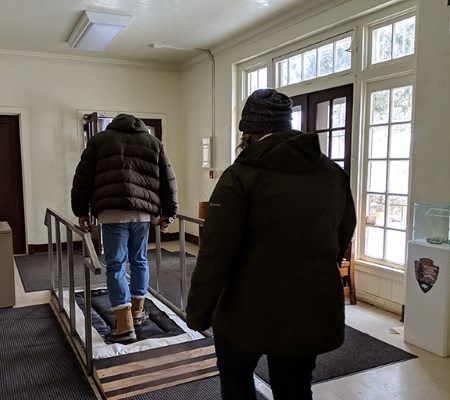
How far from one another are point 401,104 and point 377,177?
1.93 feet

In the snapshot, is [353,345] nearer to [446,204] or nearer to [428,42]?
[446,204]

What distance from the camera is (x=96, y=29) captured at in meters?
4.25

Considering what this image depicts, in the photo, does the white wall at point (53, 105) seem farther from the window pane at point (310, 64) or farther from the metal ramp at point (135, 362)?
the metal ramp at point (135, 362)

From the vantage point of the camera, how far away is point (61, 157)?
5.69m

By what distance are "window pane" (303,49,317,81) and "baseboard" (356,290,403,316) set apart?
1.97 metres

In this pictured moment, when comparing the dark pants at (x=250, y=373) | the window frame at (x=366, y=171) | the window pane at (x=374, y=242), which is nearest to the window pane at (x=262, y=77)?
the window frame at (x=366, y=171)

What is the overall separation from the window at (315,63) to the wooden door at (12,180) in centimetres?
332

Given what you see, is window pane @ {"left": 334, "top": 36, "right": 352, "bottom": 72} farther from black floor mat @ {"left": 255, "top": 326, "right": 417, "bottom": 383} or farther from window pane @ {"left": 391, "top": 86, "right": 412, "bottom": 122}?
black floor mat @ {"left": 255, "top": 326, "right": 417, "bottom": 383}

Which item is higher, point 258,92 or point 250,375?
point 258,92

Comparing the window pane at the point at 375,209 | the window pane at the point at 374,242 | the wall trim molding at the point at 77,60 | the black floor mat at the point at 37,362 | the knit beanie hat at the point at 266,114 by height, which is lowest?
the black floor mat at the point at 37,362

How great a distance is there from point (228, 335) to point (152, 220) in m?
1.62

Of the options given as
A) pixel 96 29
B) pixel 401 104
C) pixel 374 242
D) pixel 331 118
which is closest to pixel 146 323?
pixel 374 242

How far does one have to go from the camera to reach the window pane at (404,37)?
3146 millimetres

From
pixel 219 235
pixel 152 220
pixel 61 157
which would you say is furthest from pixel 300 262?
pixel 61 157
